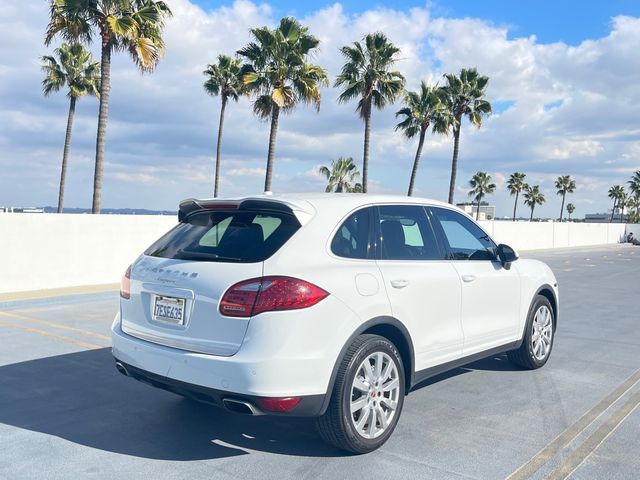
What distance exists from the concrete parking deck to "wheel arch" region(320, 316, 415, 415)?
48cm

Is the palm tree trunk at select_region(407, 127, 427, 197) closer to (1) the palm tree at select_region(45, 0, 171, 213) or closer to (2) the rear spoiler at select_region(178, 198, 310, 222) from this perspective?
(1) the palm tree at select_region(45, 0, 171, 213)

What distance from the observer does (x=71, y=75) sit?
29.7 metres

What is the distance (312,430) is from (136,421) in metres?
1.42

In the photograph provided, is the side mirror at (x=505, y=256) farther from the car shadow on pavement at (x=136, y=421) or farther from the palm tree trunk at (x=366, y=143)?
the palm tree trunk at (x=366, y=143)

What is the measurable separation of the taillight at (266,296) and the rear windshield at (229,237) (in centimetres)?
19

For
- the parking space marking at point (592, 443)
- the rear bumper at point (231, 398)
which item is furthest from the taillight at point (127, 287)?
the parking space marking at point (592, 443)

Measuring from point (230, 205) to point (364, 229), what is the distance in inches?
39.4

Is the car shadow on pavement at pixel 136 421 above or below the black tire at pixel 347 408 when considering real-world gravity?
below

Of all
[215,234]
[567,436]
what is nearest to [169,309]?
[215,234]

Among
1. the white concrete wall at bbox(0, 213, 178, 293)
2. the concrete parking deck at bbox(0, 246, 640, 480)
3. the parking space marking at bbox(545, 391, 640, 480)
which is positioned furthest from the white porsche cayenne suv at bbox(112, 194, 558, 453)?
the white concrete wall at bbox(0, 213, 178, 293)

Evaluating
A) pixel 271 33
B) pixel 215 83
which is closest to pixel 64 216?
pixel 271 33

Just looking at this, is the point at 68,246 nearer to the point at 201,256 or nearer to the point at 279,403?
the point at 201,256

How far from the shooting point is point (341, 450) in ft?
13.3

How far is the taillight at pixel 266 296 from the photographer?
3561mm
